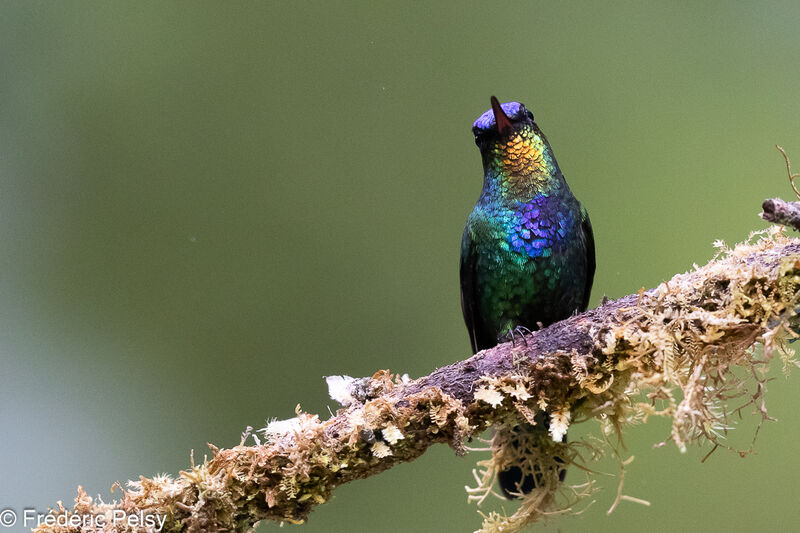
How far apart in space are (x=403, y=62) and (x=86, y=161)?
5.34ft

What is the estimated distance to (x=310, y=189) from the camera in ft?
11.8

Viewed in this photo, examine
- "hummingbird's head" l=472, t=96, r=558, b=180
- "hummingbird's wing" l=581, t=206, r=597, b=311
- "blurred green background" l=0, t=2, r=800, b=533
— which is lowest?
"hummingbird's wing" l=581, t=206, r=597, b=311

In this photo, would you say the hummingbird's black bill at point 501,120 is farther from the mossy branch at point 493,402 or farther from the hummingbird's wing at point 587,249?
the mossy branch at point 493,402

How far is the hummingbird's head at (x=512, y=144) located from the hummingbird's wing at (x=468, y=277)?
0.24 meters

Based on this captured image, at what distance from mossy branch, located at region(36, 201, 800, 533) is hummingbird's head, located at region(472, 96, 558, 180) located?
60 cm

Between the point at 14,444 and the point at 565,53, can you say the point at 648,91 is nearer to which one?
the point at 565,53

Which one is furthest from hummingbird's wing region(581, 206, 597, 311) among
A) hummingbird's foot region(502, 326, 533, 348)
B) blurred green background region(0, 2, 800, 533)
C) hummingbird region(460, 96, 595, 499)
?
blurred green background region(0, 2, 800, 533)

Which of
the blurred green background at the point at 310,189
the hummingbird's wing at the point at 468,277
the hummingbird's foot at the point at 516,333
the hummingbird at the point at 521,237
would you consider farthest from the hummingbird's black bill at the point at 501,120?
the blurred green background at the point at 310,189

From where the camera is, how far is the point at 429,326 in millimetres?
3525

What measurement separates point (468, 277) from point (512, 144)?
438mm

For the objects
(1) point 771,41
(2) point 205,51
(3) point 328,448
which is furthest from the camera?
(2) point 205,51

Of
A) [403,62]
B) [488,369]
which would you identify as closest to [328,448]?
[488,369]

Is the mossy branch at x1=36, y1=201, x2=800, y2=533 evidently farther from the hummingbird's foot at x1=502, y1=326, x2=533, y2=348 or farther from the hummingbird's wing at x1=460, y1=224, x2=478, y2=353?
the hummingbird's wing at x1=460, y1=224, x2=478, y2=353

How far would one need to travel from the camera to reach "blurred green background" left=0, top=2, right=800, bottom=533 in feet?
10.7
